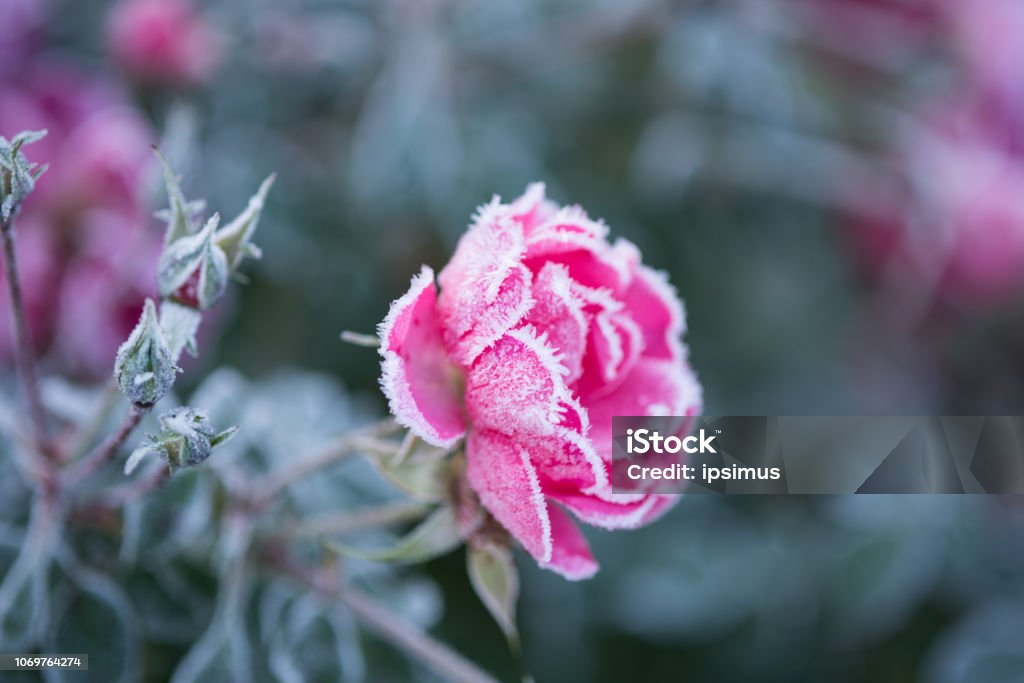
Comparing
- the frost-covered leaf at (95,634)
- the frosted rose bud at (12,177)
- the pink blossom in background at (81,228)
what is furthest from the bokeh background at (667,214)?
the frosted rose bud at (12,177)

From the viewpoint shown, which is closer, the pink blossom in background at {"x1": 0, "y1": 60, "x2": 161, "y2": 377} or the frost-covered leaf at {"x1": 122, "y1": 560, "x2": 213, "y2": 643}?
the frost-covered leaf at {"x1": 122, "y1": 560, "x2": 213, "y2": 643}

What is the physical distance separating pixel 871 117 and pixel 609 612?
848 mm

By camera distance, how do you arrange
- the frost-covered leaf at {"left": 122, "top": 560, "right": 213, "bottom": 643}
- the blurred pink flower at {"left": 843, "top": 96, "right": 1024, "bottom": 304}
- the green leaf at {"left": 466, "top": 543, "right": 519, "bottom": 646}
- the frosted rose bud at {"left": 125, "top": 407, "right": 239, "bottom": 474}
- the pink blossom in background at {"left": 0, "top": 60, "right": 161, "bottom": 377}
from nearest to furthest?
the frosted rose bud at {"left": 125, "top": 407, "right": 239, "bottom": 474}
the green leaf at {"left": 466, "top": 543, "right": 519, "bottom": 646}
the frost-covered leaf at {"left": 122, "top": 560, "right": 213, "bottom": 643}
the pink blossom in background at {"left": 0, "top": 60, "right": 161, "bottom": 377}
the blurred pink flower at {"left": 843, "top": 96, "right": 1024, "bottom": 304}

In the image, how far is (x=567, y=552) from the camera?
0.56 metres

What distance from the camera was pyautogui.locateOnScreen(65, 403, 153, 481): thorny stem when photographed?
521mm

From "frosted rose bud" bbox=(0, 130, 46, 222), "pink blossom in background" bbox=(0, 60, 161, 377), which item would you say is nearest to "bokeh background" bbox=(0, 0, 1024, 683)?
"pink blossom in background" bbox=(0, 60, 161, 377)

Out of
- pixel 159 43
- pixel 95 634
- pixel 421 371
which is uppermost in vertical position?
pixel 159 43

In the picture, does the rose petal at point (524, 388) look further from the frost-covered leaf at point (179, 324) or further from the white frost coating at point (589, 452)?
the frost-covered leaf at point (179, 324)

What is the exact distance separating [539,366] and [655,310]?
5.1 inches

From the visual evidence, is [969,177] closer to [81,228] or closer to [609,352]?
[609,352]

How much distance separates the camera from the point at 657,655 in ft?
3.78

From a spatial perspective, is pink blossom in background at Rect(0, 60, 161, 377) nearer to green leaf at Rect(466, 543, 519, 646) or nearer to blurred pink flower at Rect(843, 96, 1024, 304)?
green leaf at Rect(466, 543, 519, 646)

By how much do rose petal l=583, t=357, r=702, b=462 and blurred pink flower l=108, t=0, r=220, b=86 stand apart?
69 centimetres

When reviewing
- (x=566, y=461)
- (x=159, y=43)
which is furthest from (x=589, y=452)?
(x=159, y=43)
